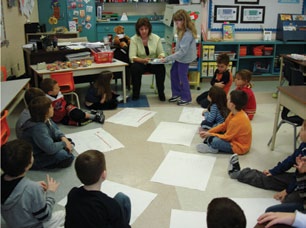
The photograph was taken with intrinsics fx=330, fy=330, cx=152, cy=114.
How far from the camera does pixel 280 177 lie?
245 centimetres

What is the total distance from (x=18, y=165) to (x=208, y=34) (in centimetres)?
476

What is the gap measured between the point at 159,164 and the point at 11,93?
56.2 inches

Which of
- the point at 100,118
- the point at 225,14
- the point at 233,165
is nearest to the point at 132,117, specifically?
the point at 100,118

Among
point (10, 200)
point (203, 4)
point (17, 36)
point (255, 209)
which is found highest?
point (203, 4)

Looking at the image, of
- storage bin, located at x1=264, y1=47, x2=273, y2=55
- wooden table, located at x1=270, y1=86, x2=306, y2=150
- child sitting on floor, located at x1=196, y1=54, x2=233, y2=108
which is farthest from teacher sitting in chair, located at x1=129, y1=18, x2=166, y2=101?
storage bin, located at x1=264, y1=47, x2=273, y2=55

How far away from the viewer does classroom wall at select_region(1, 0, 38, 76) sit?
15.8ft

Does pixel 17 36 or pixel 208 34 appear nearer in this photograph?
pixel 17 36

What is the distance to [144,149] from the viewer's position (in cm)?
317

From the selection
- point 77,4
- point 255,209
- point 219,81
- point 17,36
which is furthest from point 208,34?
point 255,209

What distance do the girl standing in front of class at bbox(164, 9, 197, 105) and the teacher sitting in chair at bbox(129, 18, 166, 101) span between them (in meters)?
0.20

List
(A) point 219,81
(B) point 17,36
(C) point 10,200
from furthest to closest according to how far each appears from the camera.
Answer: (B) point 17,36 < (A) point 219,81 < (C) point 10,200

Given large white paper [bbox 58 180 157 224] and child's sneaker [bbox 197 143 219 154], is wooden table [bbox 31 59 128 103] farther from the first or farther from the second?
large white paper [bbox 58 180 157 224]

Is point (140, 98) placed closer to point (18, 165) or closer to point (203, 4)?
point (203, 4)

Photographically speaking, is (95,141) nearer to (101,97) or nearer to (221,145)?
(101,97)
